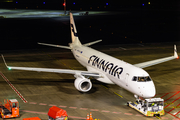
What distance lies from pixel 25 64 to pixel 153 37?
4246cm

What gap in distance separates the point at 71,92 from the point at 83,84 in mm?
2197

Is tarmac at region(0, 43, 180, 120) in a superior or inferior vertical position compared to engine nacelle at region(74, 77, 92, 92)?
inferior

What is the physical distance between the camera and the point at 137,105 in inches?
1220

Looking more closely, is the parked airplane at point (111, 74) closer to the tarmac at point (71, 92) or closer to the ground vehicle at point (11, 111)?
the tarmac at point (71, 92)

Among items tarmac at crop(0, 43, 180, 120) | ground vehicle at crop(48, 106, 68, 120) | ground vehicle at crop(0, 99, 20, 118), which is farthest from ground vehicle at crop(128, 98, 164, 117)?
ground vehicle at crop(0, 99, 20, 118)

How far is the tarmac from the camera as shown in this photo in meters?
30.8

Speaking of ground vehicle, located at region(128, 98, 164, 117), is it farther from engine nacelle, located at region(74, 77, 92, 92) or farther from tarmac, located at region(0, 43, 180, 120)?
engine nacelle, located at region(74, 77, 92, 92)

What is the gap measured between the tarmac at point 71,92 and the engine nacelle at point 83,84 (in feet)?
2.95

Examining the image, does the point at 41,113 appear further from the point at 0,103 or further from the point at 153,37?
the point at 153,37

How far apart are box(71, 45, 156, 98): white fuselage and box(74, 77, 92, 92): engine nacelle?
7.60ft

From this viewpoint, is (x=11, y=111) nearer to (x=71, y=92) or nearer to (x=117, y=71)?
(x=71, y=92)

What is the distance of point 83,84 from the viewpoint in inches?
1435

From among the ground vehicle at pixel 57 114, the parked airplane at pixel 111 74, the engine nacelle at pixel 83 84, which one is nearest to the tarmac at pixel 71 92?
the engine nacelle at pixel 83 84

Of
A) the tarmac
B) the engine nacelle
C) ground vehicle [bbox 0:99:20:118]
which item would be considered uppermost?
the engine nacelle
